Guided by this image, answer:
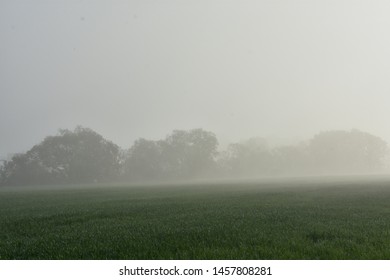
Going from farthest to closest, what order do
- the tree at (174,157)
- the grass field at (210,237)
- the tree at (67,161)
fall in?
the tree at (174,157), the tree at (67,161), the grass field at (210,237)

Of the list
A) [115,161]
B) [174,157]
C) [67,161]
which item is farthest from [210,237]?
[174,157]

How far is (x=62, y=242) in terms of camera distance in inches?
636

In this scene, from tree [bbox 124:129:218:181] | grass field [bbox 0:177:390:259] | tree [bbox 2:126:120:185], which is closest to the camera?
grass field [bbox 0:177:390:259]

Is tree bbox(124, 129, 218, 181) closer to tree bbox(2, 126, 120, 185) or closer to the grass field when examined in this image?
tree bbox(2, 126, 120, 185)

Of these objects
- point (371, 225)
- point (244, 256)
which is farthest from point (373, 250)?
point (371, 225)

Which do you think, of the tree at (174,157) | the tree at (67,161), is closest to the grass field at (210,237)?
the tree at (67,161)

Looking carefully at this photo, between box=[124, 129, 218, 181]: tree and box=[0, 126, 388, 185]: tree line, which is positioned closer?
box=[0, 126, 388, 185]: tree line

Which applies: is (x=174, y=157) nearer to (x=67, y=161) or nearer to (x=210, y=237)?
(x=67, y=161)

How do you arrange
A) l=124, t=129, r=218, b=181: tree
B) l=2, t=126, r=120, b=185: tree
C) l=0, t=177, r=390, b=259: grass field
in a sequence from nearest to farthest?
l=0, t=177, r=390, b=259: grass field < l=2, t=126, r=120, b=185: tree < l=124, t=129, r=218, b=181: tree

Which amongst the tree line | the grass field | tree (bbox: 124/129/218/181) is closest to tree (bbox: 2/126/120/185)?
the tree line

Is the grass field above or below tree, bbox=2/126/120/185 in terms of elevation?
below

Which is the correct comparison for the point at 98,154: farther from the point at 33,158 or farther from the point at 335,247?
the point at 335,247

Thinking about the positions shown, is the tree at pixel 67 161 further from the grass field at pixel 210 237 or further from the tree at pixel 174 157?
the grass field at pixel 210 237
